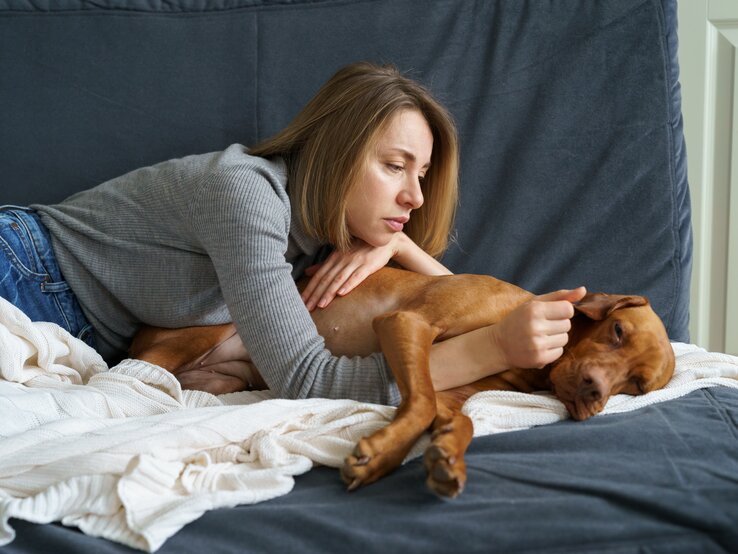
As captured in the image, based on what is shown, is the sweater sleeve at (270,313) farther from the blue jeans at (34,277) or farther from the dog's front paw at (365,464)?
the blue jeans at (34,277)

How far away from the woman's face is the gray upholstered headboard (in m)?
0.46

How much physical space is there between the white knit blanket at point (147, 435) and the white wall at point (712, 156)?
1240 millimetres

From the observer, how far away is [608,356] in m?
1.76

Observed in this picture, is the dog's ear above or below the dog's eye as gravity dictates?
above

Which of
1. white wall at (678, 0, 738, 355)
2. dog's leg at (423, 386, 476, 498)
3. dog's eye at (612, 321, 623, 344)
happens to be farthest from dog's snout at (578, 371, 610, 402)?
white wall at (678, 0, 738, 355)

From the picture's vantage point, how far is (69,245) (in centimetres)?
209

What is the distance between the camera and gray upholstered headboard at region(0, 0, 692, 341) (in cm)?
240

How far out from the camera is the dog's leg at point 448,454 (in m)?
1.28

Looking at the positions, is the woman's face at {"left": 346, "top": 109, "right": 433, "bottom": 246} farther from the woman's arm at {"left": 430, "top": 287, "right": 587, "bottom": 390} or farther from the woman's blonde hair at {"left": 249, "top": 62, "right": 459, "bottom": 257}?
the woman's arm at {"left": 430, "top": 287, "right": 587, "bottom": 390}

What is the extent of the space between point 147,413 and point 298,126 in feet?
2.95

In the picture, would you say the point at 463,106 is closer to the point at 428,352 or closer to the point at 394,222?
the point at 394,222

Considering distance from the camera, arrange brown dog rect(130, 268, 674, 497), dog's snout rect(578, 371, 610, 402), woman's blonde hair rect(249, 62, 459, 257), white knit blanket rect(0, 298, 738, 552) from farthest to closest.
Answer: woman's blonde hair rect(249, 62, 459, 257), dog's snout rect(578, 371, 610, 402), brown dog rect(130, 268, 674, 497), white knit blanket rect(0, 298, 738, 552)

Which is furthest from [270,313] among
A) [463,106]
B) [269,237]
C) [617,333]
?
[463,106]

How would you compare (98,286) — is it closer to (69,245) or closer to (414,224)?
(69,245)
